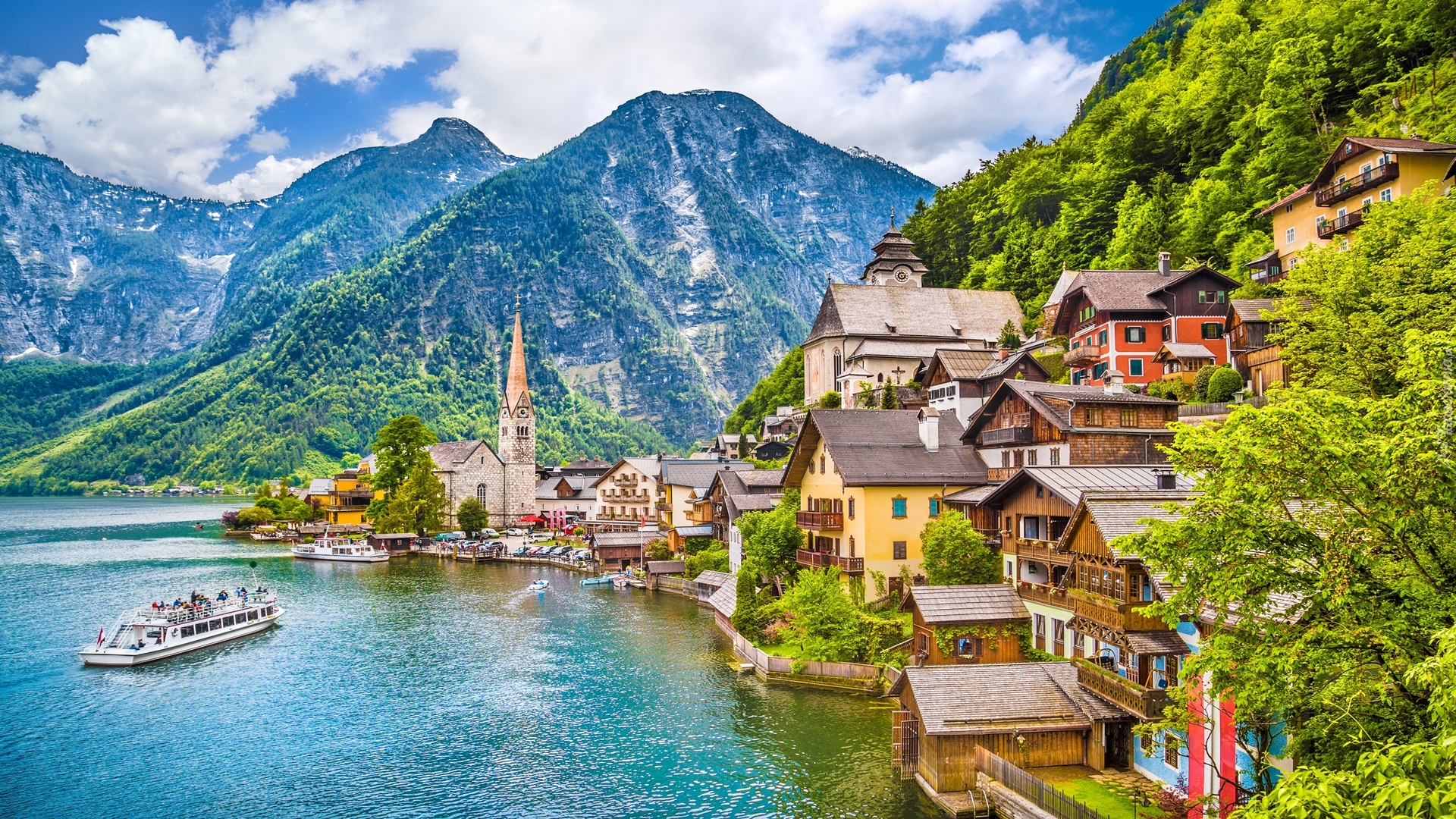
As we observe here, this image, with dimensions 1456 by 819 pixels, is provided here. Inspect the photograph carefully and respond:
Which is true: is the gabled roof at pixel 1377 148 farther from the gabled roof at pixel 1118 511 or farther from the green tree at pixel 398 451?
the green tree at pixel 398 451

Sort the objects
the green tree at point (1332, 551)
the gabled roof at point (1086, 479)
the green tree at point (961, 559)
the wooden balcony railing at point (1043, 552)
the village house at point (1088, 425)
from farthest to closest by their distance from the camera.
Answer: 1. the village house at point (1088, 425)
2. the green tree at point (961, 559)
3. the gabled roof at point (1086, 479)
4. the wooden balcony railing at point (1043, 552)
5. the green tree at point (1332, 551)

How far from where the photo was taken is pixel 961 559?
120 feet

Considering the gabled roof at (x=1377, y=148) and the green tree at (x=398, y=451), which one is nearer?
the gabled roof at (x=1377, y=148)

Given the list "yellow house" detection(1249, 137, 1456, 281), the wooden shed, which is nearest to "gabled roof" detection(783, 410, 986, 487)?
the wooden shed

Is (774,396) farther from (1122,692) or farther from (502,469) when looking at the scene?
(1122,692)

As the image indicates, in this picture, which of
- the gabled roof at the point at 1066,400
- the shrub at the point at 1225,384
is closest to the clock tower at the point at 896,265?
the shrub at the point at 1225,384

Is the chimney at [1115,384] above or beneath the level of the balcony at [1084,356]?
beneath

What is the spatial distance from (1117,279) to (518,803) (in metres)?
48.7

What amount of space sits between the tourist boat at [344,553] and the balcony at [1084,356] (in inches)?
2917

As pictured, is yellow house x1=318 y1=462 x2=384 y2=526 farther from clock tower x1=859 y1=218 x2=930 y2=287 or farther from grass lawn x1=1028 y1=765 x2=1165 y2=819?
grass lawn x1=1028 y1=765 x2=1165 y2=819

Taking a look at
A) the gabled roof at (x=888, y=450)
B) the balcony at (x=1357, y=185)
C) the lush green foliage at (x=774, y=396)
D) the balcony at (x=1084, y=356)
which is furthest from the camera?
the lush green foliage at (x=774, y=396)

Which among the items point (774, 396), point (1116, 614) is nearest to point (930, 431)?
point (1116, 614)

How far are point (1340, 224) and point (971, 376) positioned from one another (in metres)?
21.7

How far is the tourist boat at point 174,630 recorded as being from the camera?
46.5 meters
